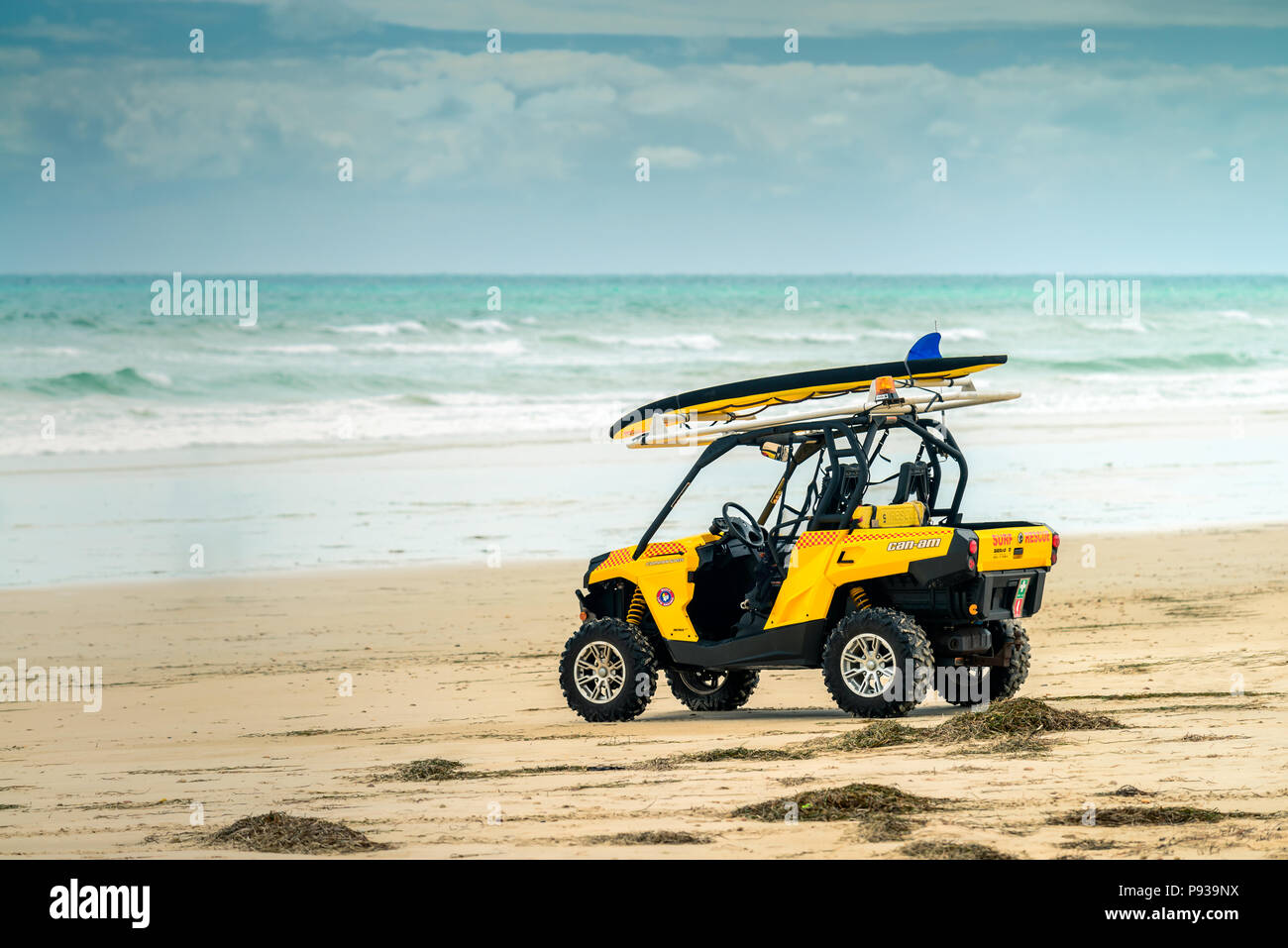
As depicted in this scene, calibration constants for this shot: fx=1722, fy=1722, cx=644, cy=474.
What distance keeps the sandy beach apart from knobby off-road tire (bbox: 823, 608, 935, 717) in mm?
194

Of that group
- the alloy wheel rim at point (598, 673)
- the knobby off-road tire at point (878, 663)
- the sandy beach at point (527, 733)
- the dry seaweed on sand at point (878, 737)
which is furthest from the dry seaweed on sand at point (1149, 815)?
the alloy wheel rim at point (598, 673)

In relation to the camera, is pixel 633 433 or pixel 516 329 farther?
pixel 516 329

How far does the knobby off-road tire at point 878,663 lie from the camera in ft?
32.1

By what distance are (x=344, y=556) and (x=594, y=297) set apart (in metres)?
70.3

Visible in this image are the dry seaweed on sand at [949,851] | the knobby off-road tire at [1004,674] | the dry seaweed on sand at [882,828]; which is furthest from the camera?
the knobby off-road tire at [1004,674]

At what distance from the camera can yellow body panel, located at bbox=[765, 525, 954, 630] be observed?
32.5 ft

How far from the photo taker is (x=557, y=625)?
48.6ft

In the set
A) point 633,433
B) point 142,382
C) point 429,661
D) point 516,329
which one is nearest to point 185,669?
point 429,661

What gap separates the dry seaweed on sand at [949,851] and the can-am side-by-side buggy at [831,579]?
3.06 metres

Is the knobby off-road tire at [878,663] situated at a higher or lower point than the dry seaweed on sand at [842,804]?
higher

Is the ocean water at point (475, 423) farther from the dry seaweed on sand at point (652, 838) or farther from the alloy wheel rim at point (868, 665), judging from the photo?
the dry seaweed on sand at point (652, 838)

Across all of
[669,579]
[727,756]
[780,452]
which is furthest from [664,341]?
[727,756]

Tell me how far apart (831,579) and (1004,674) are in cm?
130
